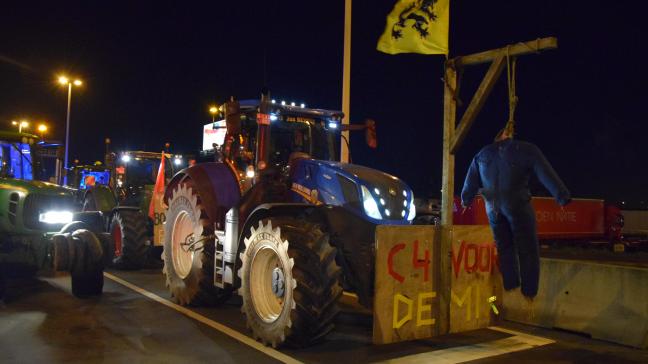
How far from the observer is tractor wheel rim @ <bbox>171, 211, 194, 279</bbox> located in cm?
935

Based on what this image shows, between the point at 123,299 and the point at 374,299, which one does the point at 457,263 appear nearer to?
the point at 374,299

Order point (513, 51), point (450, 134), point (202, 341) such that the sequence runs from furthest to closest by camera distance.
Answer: point (450, 134) < point (202, 341) < point (513, 51)

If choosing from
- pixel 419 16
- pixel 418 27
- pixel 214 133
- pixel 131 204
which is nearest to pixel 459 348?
pixel 418 27

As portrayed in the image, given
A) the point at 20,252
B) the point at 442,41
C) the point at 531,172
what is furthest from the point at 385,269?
the point at 20,252

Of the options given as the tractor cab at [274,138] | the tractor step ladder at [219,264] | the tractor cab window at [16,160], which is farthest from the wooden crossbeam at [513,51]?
the tractor cab window at [16,160]

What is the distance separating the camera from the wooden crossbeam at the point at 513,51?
19.3ft

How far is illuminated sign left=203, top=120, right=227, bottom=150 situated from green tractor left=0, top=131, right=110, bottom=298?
2.59 m

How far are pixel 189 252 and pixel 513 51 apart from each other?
232 inches


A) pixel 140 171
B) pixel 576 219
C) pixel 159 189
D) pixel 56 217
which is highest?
pixel 140 171

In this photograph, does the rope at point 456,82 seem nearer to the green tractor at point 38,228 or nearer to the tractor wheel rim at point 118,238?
the green tractor at point 38,228

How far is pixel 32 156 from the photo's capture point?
11.1m

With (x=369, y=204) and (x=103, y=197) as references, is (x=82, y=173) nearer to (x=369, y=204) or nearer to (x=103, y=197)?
(x=103, y=197)

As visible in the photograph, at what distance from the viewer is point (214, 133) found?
35.2ft

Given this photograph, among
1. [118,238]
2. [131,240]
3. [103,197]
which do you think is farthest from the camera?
[103,197]
